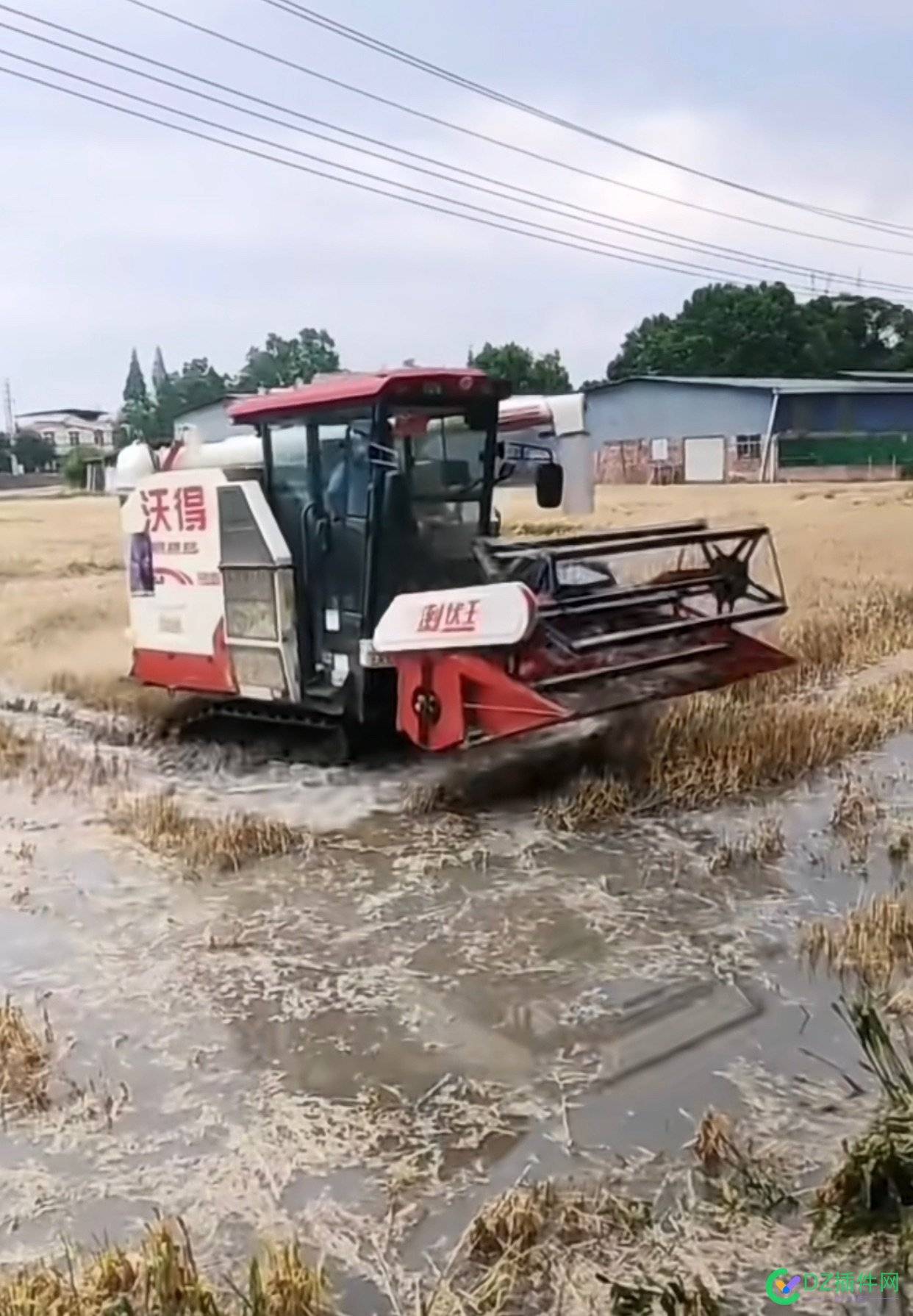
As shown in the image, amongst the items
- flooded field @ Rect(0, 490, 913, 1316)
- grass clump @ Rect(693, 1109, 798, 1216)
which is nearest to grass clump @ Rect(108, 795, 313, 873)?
flooded field @ Rect(0, 490, 913, 1316)

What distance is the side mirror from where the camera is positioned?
880 cm

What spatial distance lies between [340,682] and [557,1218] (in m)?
4.79

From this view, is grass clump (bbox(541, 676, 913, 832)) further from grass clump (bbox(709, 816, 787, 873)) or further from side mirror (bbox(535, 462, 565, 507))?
side mirror (bbox(535, 462, 565, 507))

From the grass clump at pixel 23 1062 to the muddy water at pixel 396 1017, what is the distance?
62 mm

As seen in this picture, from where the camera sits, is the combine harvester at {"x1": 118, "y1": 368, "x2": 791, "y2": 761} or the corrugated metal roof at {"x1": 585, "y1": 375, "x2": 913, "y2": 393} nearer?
the combine harvester at {"x1": 118, "y1": 368, "x2": 791, "y2": 761}

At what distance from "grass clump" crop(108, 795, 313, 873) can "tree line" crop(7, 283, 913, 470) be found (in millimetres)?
34853

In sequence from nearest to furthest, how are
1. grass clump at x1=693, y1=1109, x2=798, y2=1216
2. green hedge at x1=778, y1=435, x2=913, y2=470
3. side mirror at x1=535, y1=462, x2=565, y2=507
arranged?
grass clump at x1=693, y1=1109, x2=798, y2=1216, side mirror at x1=535, y1=462, x2=565, y2=507, green hedge at x1=778, y1=435, x2=913, y2=470

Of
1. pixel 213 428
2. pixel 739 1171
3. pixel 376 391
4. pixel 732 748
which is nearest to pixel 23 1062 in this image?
pixel 739 1171

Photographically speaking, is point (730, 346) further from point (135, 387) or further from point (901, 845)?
point (901, 845)

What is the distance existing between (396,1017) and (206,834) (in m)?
2.28

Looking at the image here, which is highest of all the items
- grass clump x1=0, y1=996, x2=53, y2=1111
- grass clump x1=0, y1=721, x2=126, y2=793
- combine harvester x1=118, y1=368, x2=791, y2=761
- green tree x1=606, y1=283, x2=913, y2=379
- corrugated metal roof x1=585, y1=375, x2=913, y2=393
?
green tree x1=606, y1=283, x2=913, y2=379

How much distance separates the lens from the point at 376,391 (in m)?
7.43

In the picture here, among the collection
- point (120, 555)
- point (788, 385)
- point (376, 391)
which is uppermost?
point (788, 385)

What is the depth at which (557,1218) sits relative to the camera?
3.39 metres
